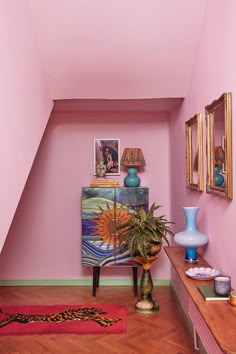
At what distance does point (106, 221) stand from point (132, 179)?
2.04ft

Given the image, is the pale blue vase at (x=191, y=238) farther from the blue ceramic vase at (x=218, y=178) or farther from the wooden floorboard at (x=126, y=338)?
the wooden floorboard at (x=126, y=338)

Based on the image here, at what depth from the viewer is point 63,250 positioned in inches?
193

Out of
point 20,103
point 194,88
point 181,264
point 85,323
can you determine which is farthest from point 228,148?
point 85,323

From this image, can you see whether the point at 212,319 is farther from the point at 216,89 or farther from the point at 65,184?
the point at 65,184

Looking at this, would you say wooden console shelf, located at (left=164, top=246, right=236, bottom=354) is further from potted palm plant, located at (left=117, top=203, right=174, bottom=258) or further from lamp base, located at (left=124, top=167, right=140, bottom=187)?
lamp base, located at (left=124, top=167, right=140, bottom=187)

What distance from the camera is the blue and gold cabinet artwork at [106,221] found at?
435 cm

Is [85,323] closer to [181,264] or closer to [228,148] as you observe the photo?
[181,264]

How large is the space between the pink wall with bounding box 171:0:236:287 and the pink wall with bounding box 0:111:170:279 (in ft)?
4.48

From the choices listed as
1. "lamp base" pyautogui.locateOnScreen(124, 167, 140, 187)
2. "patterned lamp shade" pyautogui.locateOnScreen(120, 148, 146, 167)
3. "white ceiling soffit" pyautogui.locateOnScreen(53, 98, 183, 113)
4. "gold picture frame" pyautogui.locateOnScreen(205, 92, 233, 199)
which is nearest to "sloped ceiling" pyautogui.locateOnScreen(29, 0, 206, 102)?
"white ceiling soffit" pyautogui.locateOnScreen(53, 98, 183, 113)

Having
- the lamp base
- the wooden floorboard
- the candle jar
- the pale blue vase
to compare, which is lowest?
the wooden floorboard

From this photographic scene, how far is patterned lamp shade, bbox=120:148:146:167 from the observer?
455cm

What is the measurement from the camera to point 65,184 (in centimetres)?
491

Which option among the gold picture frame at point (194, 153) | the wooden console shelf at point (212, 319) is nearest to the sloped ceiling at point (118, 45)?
the gold picture frame at point (194, 153)

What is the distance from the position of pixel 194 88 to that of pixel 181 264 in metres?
1.50
